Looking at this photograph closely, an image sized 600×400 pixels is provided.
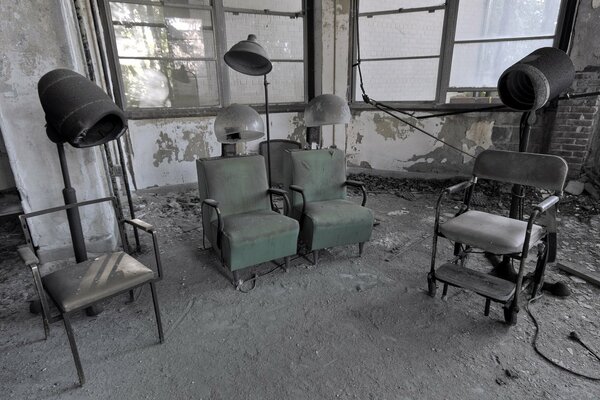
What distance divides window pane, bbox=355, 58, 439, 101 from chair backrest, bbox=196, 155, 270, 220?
289 cm

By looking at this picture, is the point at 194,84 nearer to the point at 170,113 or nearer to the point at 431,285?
the point at 170,113

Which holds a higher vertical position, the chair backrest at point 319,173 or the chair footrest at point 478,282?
the chair backrest at point 319,173

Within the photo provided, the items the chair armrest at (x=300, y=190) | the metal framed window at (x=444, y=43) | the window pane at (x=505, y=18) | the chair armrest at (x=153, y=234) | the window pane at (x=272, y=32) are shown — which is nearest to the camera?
the chair armrest at (x=153, y=234)

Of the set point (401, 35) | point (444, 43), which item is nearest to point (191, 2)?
point (401, 35)

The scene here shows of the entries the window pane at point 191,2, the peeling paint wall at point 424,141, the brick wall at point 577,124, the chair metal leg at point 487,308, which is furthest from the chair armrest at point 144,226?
the brick wall at point 577,124

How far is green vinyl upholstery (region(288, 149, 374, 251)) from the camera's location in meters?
2.77

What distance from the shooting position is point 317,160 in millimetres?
3107

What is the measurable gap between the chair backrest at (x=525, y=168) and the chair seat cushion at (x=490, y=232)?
302 mm

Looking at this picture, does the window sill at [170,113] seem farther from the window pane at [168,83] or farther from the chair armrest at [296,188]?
the chair armrest at [296,188]

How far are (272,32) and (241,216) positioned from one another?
10.8ft

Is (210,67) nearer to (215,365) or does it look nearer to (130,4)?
(130,4)

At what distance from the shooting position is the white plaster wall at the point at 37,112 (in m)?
2.26

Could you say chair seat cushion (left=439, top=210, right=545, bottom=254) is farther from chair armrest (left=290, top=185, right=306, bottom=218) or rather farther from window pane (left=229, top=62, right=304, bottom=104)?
window pane (left=229, top=62, right=304, bottom=104)

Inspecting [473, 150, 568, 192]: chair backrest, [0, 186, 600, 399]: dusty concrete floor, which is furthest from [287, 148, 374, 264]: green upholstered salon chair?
[473, 150, 568, 192]: chair backrest
